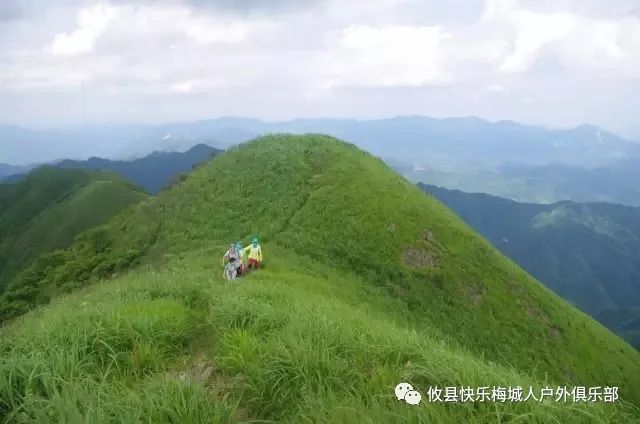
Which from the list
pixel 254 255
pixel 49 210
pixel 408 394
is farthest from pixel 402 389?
pixel 49 210

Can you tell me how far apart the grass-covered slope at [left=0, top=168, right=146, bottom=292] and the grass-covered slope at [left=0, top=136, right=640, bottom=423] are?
62.3 metres

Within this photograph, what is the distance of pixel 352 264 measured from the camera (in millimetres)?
30875

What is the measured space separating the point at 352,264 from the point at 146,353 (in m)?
24.1

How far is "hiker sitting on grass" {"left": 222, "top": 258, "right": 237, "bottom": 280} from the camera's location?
768 inches

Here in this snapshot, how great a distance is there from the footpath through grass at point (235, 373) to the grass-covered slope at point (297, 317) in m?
0.03

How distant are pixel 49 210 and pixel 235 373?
14473 cm

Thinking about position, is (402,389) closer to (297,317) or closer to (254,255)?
(297,317)

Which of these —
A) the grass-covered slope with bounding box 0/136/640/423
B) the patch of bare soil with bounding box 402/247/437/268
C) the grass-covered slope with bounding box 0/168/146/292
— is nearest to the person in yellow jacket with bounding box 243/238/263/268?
the grass-covered slope with bounding box 0/136/640/423

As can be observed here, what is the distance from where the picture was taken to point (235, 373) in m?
6.78

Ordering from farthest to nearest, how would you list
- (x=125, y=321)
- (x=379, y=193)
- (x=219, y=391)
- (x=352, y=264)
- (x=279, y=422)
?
(x=379, y=193) → (x=352, y=264) → (x=125, y=321) → (x=219, y=391) → (x=279, y=422)

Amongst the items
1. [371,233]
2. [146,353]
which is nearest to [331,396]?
[146,353]

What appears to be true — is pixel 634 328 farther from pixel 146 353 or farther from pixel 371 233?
pixel 146 353

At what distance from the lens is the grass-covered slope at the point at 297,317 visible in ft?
18.1

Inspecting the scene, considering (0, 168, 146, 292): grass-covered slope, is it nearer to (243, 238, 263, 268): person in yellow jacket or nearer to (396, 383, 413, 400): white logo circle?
(243, 238, 263, 268): person in yellow jacket
